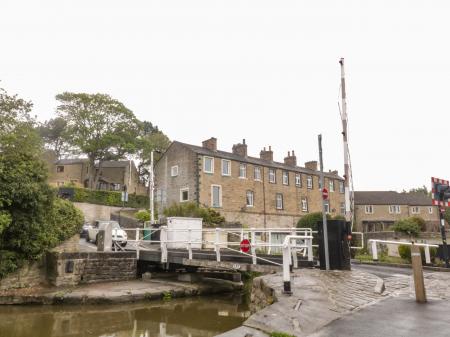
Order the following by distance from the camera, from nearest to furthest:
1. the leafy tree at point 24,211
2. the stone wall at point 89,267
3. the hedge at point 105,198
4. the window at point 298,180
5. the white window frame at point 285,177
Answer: the leafy tree at point 24,211 → the stone wall at point 89,267 → the white window frame at point 285,177 → the hedge at point 105,198 → the window at point 298,180

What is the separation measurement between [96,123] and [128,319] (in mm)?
40784

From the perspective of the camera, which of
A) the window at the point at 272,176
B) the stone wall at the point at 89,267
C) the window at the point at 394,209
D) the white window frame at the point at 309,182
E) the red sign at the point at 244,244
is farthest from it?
the window at the point at 394,209

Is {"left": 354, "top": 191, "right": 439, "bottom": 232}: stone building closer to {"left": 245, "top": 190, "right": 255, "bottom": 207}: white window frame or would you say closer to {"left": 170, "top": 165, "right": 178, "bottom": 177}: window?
{"left": 245, "top": 190, "right": 255, "bottom": 207}: white window frame

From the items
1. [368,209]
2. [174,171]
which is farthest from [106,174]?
[368,209]

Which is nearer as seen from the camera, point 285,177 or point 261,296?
point 261,296

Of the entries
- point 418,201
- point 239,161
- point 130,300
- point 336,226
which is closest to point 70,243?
point 130,300

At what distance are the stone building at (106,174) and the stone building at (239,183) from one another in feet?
68.0

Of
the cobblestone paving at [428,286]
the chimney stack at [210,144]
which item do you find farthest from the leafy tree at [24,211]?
the chimney stack at [210,144]

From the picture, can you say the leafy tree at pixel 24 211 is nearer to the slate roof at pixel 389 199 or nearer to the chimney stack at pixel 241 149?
the chimney stack at pixel 241 149

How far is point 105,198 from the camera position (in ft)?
145

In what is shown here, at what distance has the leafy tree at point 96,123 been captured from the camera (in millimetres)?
46969

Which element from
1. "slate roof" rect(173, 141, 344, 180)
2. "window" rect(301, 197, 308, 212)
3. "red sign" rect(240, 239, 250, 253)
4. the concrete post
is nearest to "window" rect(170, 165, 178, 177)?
"slate roof" rect(173, 141, 344, 180)

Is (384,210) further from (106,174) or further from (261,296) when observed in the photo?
(261,296)

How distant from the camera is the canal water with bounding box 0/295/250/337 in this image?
366 inches
